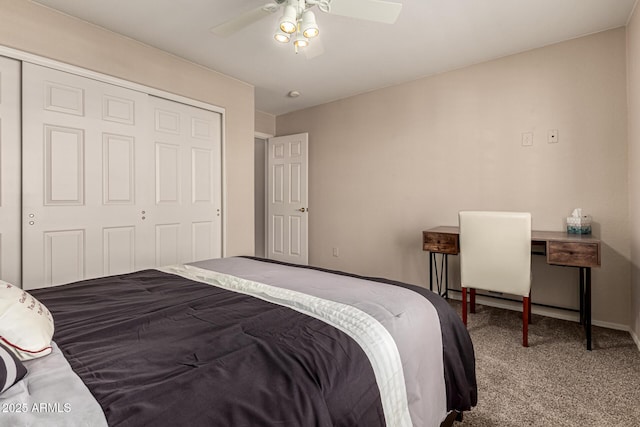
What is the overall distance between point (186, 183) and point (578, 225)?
11.9 feet

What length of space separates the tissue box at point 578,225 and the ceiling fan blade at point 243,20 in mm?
2834

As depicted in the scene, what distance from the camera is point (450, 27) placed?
2.65 metres

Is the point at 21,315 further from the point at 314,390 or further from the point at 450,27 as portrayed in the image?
the point at 450,27

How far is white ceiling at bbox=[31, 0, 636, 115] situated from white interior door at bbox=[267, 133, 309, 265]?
129 centimetres

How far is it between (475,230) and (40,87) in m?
3.48

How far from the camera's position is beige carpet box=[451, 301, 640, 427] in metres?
1.58

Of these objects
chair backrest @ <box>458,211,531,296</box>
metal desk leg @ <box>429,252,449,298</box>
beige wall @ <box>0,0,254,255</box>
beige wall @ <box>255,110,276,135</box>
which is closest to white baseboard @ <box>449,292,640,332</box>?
metal desk leg @ <box>429,252,449,298</box>

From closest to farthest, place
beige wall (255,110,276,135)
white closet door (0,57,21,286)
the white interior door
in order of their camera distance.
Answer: white closet door (0,57,21,286)
the white interior door
beige wall (255,110,276,135)

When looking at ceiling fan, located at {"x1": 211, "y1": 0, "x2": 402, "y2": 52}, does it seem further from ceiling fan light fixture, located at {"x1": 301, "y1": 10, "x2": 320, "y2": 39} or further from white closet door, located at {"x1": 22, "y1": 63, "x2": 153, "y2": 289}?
white closet door, located at {"x1": 22, "y1": 63, "x2": 153, "y2": 289}

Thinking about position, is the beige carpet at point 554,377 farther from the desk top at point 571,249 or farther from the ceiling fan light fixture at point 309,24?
the ceiling fan light fixture at point 309,24

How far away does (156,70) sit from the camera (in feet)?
9.93

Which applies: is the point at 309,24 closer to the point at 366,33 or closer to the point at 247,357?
the point at 366,33

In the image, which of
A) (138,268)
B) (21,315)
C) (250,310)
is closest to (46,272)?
(138,268)

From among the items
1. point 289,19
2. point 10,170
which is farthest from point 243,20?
point 10,170
